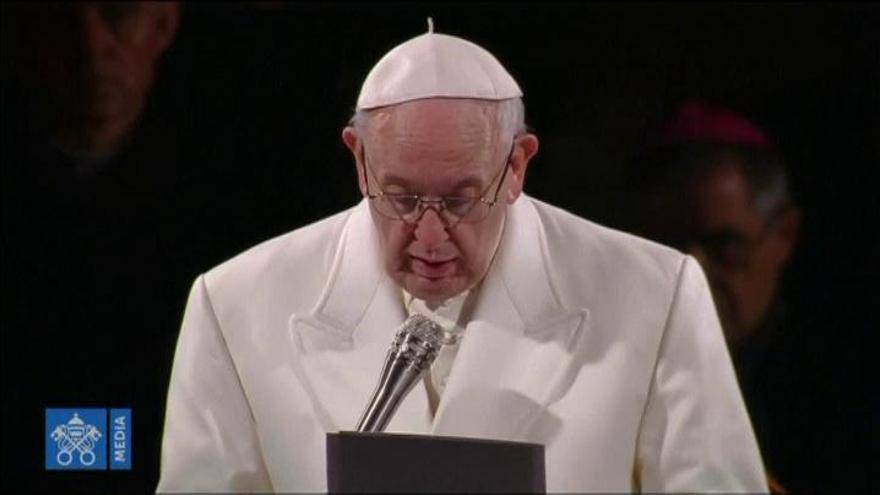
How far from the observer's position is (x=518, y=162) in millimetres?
2633

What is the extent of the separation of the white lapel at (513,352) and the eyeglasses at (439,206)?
17 centimetres

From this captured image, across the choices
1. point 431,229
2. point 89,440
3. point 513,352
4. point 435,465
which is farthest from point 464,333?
point 89,440

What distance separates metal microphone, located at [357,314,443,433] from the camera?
2.31m

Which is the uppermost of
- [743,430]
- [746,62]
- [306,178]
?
[746,62]

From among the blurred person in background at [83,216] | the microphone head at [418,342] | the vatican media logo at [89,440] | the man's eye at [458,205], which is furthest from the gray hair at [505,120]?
the vatican media logo at [89,440]

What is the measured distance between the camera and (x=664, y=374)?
8.54 ft

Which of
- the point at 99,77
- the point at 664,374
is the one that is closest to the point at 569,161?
the point at 664,374

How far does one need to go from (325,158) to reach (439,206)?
2.74 feet

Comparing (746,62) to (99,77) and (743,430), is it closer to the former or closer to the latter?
(743,430)

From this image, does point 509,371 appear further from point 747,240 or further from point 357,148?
point 747,240

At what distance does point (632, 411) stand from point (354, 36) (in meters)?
1.17

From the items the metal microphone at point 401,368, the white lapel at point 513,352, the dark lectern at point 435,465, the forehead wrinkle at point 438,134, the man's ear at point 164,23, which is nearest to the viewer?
the dark lectern at point 435,465

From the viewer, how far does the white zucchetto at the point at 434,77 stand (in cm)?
260

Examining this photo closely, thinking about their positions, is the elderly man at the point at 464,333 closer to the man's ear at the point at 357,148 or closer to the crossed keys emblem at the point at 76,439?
the man's ear at the point at 357,148
